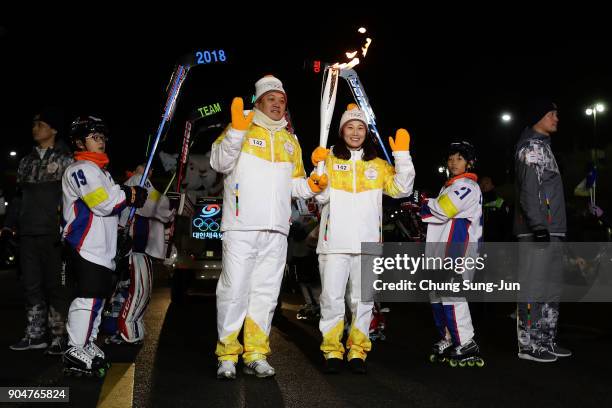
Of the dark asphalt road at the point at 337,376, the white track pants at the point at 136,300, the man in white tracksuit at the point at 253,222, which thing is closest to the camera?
the dark asphalt road at the point at 337,376

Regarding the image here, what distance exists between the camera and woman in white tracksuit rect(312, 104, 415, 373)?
5.53 meters

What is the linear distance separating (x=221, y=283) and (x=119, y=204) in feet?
3.16

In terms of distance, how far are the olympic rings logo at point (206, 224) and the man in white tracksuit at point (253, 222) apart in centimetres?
507

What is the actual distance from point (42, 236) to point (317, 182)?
2.62 metres

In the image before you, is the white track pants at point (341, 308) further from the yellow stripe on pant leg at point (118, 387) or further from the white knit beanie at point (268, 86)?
the yellow stripe on pant leg at point (118, 387)

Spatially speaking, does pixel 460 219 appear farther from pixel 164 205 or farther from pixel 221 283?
pixel 164 205

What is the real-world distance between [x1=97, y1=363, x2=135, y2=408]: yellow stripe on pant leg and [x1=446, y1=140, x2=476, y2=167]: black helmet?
3.27 meters

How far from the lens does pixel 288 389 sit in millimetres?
4762

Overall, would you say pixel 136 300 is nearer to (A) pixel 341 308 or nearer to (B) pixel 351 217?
(A) pixel 341 308

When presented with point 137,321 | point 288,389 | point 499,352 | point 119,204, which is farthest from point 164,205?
point 499,352

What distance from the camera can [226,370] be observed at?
5016 millimetres

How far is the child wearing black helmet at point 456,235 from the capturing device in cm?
582

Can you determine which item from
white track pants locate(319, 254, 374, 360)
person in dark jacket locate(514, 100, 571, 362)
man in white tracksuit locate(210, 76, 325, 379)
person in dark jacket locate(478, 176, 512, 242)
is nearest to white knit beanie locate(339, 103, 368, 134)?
man in white tracksuit locate(210, 76, 325, 379)

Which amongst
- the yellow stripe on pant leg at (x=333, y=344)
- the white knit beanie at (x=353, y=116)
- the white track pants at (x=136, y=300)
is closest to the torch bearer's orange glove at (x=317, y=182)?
the white knit beanie at (x=353, y=116)
